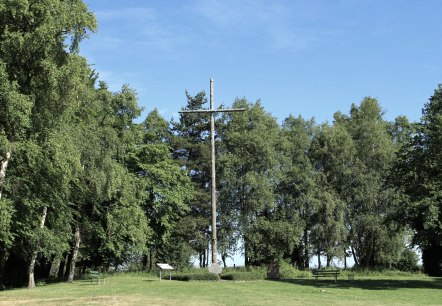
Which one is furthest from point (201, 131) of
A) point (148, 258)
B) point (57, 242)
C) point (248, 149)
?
point (57, 242)

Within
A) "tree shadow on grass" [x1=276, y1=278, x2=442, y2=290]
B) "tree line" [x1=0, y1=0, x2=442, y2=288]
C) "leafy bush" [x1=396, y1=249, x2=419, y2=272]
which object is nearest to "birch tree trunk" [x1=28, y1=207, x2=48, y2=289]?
"tree line" [x1=0, y1=0, x2=442, y2=288]

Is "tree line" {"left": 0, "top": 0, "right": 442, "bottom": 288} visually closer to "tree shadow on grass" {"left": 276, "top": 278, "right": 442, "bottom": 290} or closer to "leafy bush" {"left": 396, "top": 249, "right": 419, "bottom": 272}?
"leafy bush" {"left": 396, "top": 249, "right": 419, "bottom": 272}

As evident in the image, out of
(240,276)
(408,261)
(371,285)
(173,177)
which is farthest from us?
(408,261)

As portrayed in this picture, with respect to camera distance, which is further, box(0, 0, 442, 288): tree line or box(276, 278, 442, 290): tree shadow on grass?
box(276, 278, 442, 290): tree shadow on grass

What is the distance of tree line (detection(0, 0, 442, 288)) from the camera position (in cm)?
2173

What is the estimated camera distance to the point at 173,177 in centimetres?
4644

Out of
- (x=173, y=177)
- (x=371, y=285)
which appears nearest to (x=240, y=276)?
(x=371, y=285)

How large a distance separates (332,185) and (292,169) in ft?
17.1

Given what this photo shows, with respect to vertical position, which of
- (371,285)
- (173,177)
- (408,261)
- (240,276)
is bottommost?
(371,285)

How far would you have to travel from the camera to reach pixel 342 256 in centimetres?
5066

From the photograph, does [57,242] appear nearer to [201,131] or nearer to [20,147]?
[20,147]

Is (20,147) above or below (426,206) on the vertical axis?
above

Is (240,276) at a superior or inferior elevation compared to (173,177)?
inferior

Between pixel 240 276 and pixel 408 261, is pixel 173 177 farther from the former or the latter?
pixel 408 261
